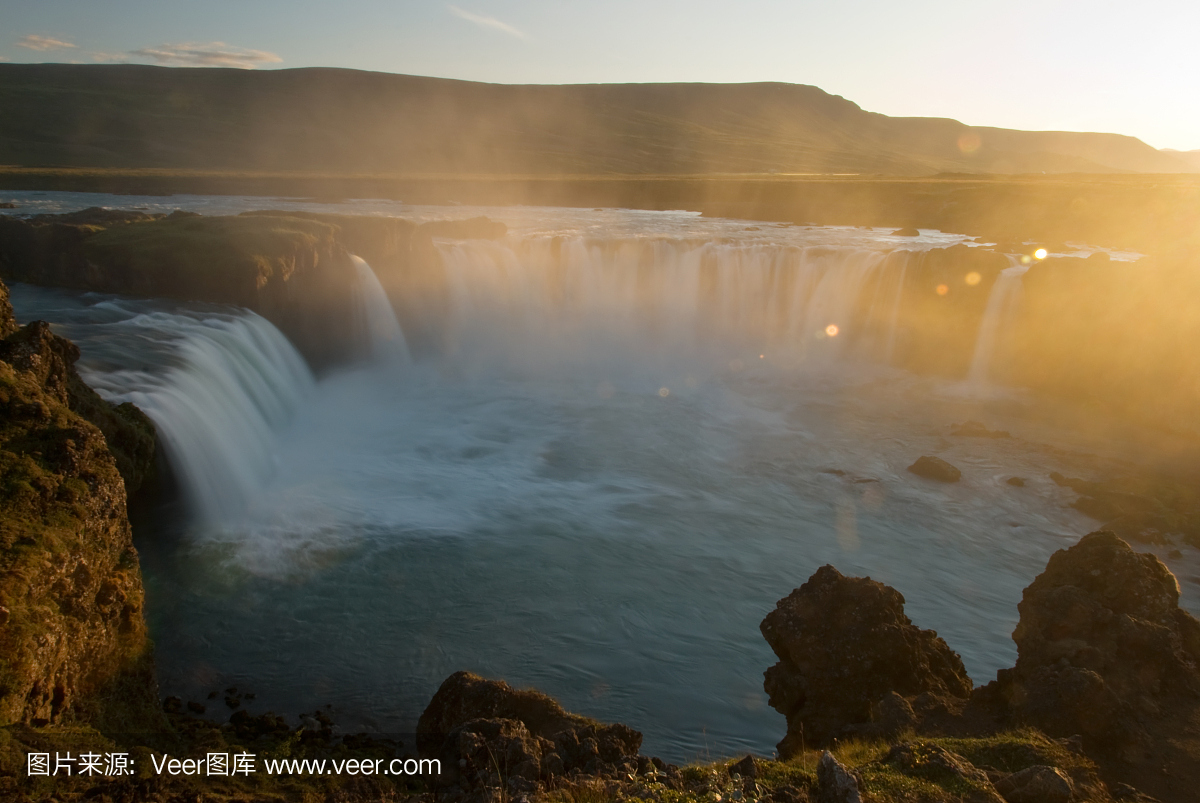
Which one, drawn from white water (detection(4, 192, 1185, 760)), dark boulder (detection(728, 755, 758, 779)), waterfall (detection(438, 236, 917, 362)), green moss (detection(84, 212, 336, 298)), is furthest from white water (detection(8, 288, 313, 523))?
dark boulder (detection(728, 755, 758, 779))

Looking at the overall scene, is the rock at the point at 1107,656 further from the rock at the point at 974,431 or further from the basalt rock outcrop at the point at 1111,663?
the rock at the point at 974,431

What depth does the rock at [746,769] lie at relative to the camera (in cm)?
562

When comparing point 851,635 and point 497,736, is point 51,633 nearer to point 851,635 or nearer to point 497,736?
point 497,736

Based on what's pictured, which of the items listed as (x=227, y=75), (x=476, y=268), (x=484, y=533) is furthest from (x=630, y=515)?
(x=227, y=75)

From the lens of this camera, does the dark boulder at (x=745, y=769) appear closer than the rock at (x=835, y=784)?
No

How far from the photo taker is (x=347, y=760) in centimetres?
710

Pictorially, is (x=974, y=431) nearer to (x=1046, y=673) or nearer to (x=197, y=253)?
(x=1046, y=673)

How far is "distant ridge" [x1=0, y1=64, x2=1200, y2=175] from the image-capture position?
276 ft

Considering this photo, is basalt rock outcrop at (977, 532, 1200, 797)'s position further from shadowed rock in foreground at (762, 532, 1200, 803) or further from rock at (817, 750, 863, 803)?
rock at (817, 750, 863, 803)

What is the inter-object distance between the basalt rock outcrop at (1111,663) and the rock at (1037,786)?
4.45 feet

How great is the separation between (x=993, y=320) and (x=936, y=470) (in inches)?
449

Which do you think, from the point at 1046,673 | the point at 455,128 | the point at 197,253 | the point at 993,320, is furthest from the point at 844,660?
the point at 455,128

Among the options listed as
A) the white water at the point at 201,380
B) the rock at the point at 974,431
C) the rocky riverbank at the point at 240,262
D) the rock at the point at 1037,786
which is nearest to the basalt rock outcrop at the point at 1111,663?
the rock at the point at 1037,786

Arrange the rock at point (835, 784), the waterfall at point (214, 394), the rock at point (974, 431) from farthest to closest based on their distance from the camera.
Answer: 1. the rock at point (974, 431)
2. the waterfall at point (214, 394)
3. the rock at point (835, 784)
